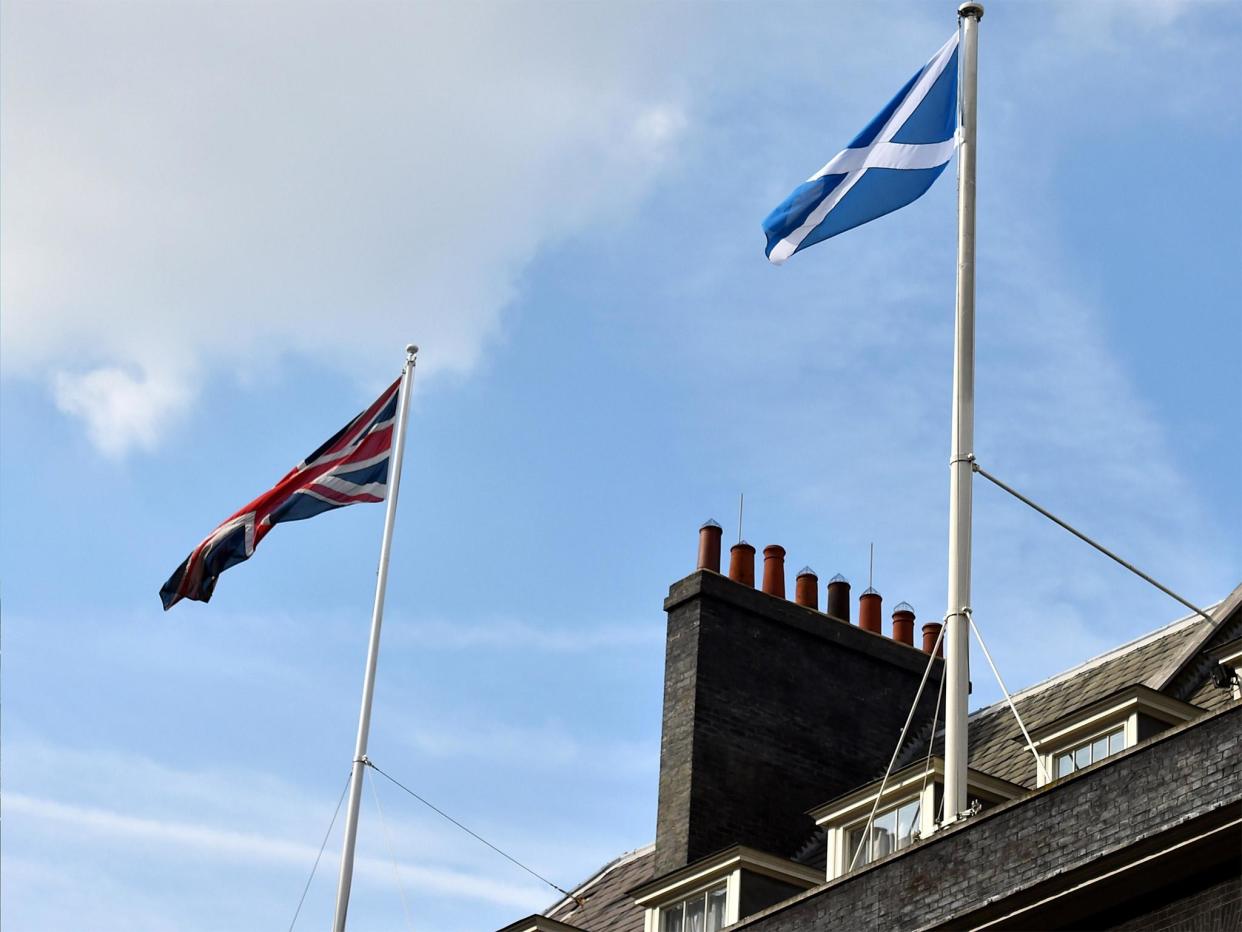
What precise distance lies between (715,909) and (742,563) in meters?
6.31

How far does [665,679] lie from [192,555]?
6393 millimetres

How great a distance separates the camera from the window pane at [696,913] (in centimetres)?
2512

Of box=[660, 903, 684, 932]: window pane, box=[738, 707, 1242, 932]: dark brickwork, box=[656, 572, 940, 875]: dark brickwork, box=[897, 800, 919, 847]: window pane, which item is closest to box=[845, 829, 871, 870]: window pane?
box=[897, 800, 919, 847]: window pane

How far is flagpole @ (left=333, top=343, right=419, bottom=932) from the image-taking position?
2689 centimetres

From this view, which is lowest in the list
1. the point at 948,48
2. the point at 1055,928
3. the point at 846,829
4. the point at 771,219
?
the point at 1055,928

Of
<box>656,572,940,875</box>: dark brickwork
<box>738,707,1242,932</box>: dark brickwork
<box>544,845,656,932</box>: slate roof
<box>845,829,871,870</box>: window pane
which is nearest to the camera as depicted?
<box>738,707,1242,932</box>: dark brickwork

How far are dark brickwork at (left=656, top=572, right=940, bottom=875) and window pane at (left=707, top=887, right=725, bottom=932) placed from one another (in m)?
2.16

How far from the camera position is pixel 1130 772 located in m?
18.2

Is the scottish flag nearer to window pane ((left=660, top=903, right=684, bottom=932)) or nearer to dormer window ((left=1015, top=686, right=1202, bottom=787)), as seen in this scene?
dormer window ((left=1015, top=686, right=1202, bottom=787))

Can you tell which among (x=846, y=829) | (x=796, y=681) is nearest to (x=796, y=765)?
(x=796, y=681)

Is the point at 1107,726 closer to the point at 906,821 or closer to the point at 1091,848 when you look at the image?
the point at 906,821

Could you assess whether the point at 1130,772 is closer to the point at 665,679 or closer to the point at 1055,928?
the point at 1055,928

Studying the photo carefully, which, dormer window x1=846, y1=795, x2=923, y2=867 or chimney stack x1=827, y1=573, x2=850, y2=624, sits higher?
chimney stack x1=827, y1=573, x2=850, y2=624

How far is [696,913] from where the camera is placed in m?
25.3
